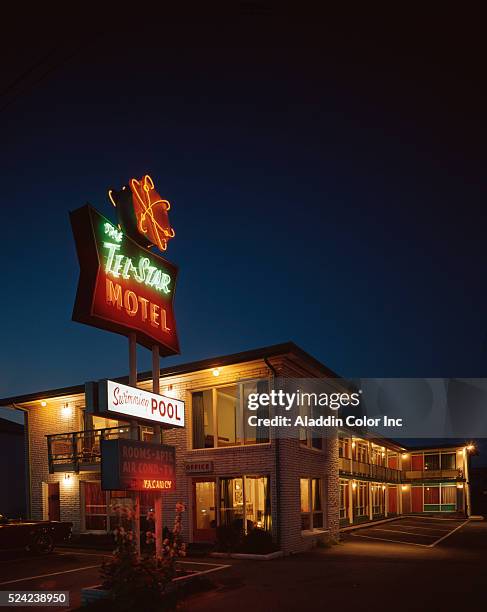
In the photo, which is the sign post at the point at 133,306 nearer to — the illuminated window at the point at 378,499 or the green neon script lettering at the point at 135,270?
the green neon script lettering at the point at 135,270

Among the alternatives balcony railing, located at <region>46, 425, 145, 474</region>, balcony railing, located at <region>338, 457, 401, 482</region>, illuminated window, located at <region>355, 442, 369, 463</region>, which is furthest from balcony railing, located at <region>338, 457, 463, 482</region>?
balcony railing, located at <region>46, 425, 145, 474</region>

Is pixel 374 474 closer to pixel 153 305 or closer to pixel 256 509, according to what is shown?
pixel 256 509

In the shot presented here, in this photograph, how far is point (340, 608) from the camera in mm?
10508

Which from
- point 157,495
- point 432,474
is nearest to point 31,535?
point 157,495

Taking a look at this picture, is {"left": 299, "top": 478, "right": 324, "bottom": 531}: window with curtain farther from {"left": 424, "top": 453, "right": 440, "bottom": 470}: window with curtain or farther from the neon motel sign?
{"left": 424, "top": 453, "right": 440, "bottom": 470}: window with curtain

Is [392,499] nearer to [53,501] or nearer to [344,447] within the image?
[344,447]

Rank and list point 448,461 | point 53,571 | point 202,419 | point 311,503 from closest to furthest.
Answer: point 53,571 → point 202,419 → point 311,503 → point 448,461

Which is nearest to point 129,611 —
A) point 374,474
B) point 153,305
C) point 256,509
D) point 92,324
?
point 92,324

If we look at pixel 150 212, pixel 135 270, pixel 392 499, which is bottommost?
pixel 392 499

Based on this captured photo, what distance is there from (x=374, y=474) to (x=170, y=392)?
19.4 m

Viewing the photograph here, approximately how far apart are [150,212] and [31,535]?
1146 centimetres

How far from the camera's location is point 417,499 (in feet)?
153

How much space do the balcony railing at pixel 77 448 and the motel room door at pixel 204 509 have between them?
3.42 meters

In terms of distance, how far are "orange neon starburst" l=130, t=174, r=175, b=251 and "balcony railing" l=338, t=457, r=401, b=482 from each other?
58.9ft
